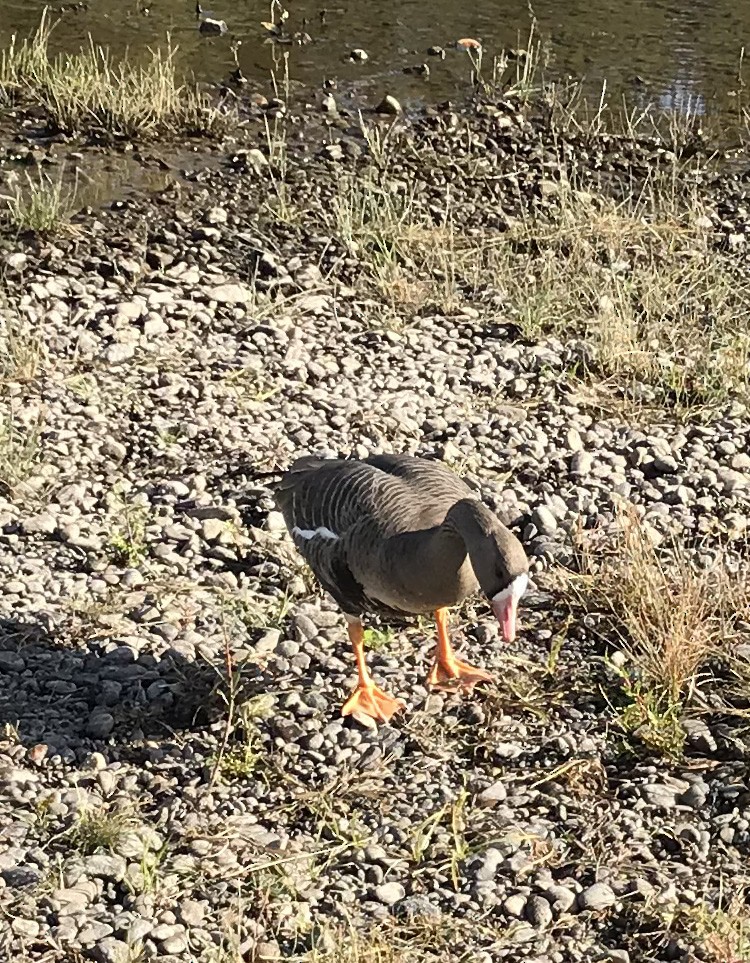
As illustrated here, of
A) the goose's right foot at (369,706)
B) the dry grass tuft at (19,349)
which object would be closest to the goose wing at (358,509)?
the goose's right foot at (369,706)

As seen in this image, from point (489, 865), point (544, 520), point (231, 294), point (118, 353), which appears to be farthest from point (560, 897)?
point (231, 294)

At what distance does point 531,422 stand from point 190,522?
2346mm

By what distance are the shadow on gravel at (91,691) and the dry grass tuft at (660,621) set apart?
1.70m

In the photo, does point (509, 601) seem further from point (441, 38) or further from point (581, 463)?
point (441, 38)

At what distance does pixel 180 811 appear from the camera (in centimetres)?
490

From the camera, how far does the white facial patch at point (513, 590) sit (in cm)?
453

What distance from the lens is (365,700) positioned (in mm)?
5465

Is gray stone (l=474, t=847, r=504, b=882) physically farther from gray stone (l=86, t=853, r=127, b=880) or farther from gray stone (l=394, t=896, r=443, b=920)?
gray stone (l=86, t=853, r=127, b=880)

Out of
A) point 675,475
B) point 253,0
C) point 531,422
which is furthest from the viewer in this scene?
point 253,0

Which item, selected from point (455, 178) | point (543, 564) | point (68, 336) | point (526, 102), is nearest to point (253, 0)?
point (526, 102)

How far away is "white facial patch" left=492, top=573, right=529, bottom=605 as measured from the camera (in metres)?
4.53

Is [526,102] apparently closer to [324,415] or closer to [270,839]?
[324,415]

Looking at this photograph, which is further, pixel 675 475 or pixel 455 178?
pixel 455 178

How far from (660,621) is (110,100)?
8.69 meters
